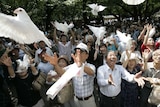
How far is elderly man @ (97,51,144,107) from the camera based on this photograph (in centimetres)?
548

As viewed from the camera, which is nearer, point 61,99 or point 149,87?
point 61,99

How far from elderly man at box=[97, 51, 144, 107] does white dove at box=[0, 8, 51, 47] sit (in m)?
1.66

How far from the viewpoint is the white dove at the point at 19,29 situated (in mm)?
3861

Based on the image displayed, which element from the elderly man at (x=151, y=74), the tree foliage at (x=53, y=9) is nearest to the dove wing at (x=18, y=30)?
the elderly man at (x=151, y=74)

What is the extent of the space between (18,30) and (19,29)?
0.03 metres

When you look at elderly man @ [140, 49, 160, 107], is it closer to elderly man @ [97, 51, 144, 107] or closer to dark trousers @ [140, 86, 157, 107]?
dark trousers @ [140, 86, 157, 107]

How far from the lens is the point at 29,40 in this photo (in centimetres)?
399

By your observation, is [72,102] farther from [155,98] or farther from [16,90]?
[155,98]

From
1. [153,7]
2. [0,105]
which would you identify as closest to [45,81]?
[0,105]

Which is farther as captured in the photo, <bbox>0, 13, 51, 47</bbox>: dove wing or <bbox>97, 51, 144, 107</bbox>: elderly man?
<bbox>97, 51, 144, 107</bbox>: elderly man

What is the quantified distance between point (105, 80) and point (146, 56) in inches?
48.3

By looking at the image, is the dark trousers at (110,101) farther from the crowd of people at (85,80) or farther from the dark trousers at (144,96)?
the dark trousers at (144,96)

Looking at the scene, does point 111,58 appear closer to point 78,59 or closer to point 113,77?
point 113,77

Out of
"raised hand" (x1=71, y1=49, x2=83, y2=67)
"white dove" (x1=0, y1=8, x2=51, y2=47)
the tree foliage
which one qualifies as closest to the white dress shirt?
"raised hand" (x1=71, y1=49, x2=83, y2=67)
